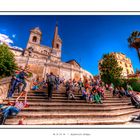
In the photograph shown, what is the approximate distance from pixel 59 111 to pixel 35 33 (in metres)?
39.8

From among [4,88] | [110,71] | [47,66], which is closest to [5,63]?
[47,66]

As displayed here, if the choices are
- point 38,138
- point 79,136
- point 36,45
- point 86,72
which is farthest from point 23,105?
point 36,45

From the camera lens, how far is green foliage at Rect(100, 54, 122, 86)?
20500 millimetres

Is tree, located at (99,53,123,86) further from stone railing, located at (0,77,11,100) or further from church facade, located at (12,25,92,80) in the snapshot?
stone railing, located at (0,77,11,100)

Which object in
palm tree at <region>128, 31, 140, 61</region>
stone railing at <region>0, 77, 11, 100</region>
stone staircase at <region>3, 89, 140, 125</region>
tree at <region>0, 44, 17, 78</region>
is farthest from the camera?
tree at <region>0, 44, 17, 78</region>

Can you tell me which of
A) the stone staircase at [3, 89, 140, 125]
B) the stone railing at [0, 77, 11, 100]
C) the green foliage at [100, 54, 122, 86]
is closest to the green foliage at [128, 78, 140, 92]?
the green foliage at [100, 54, 122, 86]

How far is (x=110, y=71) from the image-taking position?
842 inches

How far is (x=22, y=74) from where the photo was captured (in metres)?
6.49

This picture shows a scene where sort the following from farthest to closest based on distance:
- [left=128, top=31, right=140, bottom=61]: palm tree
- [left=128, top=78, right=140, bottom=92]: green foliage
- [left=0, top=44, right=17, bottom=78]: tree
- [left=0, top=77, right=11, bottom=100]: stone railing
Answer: [left=128, top=78, right=140, bottom=92]: green foliage
[left=0, top=44, right=17, bottom=78]: tree
[left=128, top=31, right=140, bottom=61]: palm tree
[left=0, top=77, right=11, bottom=100]: stone railing

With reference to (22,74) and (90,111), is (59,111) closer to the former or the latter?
(90,111)

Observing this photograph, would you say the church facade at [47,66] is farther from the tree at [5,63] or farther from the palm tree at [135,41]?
the palm tree at [135,41]

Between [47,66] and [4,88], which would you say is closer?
[4,88]

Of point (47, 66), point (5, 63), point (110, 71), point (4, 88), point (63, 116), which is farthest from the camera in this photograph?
point (47, 66)

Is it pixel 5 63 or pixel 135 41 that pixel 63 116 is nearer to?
pixel 135 41
